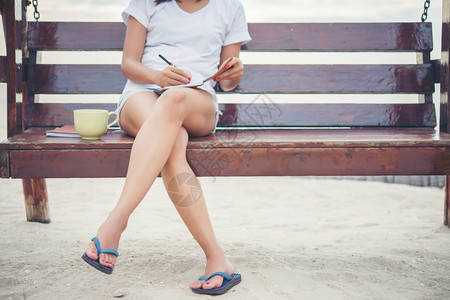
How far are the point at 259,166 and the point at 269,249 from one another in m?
0.73

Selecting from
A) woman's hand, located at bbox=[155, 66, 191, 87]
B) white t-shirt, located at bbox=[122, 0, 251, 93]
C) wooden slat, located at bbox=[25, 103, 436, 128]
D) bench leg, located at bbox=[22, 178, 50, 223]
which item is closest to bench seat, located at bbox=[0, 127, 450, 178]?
woman's hand, located at bbox=[155, 66, 191, 87]

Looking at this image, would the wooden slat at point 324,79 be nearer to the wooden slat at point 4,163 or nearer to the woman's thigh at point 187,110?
the woman's thigh at point 187,110

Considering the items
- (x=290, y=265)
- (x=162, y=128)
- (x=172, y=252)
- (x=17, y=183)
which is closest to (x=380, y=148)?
(x=290, y=265)

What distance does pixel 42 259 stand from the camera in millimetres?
2732

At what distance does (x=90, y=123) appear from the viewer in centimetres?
238

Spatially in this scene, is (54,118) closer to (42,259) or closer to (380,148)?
(42,259)

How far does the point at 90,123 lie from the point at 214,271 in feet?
2.64

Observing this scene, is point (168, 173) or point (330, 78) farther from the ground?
point (330, 78)

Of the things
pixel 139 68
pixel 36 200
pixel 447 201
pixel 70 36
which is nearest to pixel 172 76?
pixel 139 68

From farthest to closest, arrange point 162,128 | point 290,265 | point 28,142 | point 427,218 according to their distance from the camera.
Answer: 1. point 427,218
2. point 290,265
3. point 28,142
4. point 162,128

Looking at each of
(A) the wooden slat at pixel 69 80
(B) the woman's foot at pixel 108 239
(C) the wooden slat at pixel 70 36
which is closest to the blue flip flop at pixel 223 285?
(B) the woman's foot at pixel 108 239

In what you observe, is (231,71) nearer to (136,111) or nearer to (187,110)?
(187,110)

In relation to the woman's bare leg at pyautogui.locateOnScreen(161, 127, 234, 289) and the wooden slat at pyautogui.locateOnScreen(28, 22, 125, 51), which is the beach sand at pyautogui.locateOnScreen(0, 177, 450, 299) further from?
the wooden slat at pyautogui.locateOnScreen(28, 22, 125, 51)

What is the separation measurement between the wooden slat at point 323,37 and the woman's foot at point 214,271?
1.34 meters
